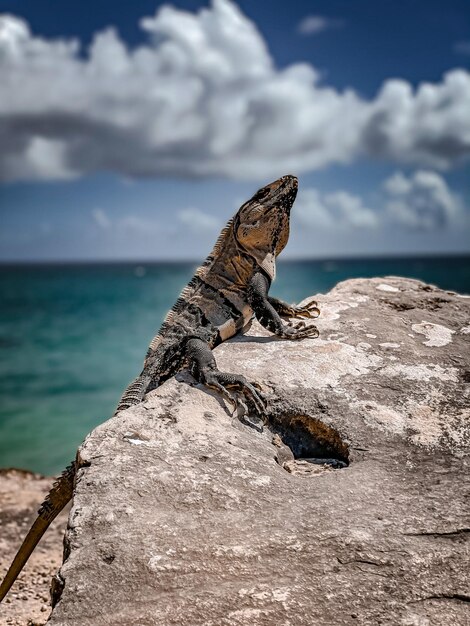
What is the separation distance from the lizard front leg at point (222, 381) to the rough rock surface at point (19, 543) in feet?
8.43

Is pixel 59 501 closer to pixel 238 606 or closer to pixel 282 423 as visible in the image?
pixel 282 423

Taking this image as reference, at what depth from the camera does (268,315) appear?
523cm

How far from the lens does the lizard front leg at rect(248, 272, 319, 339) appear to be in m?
4.93

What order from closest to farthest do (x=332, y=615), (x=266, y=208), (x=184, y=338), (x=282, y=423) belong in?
(x=332, y=615)
(x=282, y=423)
(x=184, y=338)
(x=266, y=208)

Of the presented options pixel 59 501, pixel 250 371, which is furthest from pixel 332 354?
pixel 59 501

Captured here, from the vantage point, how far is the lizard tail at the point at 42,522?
412cm

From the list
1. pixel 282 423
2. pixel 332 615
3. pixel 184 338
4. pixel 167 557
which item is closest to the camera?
pixel 332 615

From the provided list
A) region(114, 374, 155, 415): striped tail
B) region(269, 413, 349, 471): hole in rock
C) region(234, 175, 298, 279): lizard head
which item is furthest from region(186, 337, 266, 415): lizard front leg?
region(234, 175, 298, 279): lizard head

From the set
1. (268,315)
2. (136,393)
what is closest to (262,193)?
(268,315)

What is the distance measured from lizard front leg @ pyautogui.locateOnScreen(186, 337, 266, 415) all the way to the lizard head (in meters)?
1.56

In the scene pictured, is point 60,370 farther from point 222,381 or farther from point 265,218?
point 222,381

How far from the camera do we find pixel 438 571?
2846mm

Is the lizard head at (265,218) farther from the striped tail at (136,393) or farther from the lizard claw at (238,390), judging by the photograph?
the lizard claw at (238,390)

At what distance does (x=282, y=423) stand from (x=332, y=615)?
1.57 meters
